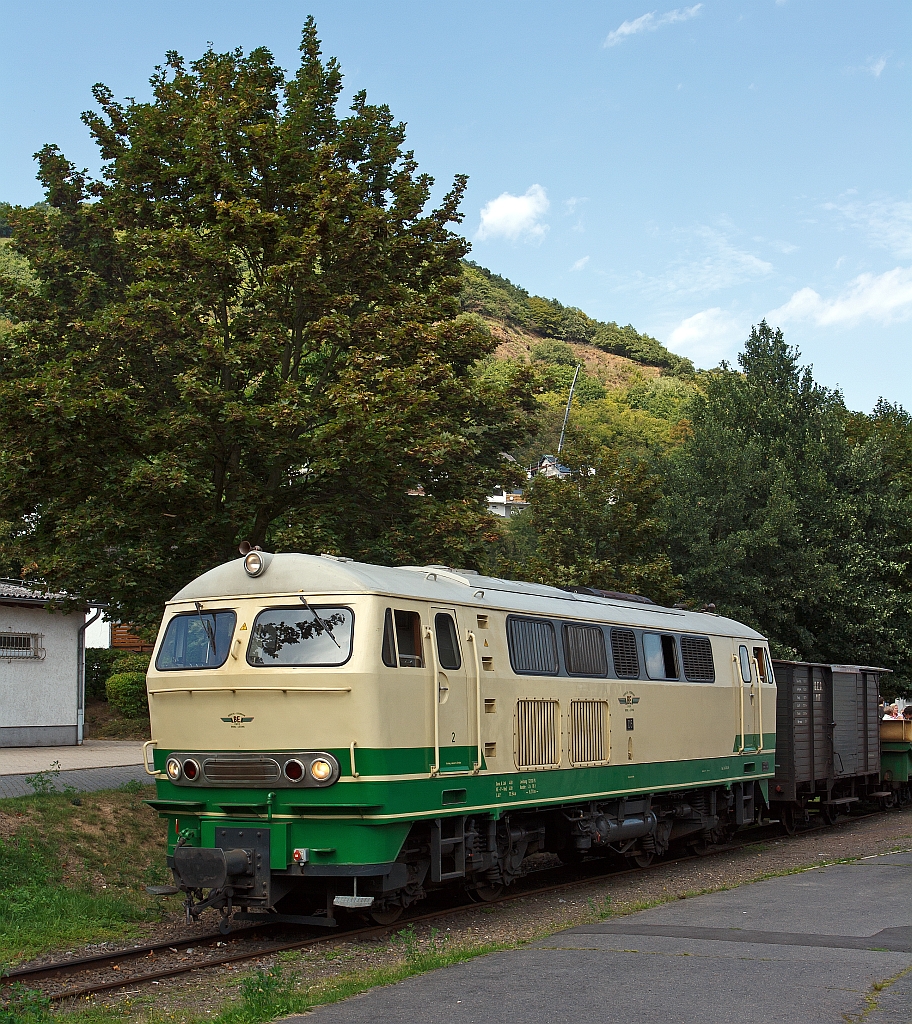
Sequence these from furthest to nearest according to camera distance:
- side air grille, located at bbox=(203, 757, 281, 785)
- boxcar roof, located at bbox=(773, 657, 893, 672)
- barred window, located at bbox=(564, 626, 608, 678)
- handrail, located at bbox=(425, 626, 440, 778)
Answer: boxcar roof, located at bbox=(773, 657, 893, 672), barred window, located at bbox=(564, 626, 608, 678), handrail, located at bbox=(425, 626, 440, 778), side air grille, located at bbox=(203, 757, 281, 785)

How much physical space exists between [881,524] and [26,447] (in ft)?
73.9

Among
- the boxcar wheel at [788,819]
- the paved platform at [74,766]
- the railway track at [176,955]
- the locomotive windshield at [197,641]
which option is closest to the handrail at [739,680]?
the boxcar wheel at [788,819]

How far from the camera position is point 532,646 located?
42.6ft

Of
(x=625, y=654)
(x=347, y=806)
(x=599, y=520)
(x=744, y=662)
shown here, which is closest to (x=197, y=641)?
(x=347, y=806)

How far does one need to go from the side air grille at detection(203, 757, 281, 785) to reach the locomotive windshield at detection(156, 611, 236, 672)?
913 mm

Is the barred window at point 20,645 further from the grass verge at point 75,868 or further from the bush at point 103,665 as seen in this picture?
the grass verge at point 75,868

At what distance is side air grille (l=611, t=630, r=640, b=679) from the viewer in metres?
14.7

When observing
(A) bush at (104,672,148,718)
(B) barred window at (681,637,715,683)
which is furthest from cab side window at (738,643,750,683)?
(A) bush at (104,672,148,718)

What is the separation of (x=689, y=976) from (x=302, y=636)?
15.2 ft

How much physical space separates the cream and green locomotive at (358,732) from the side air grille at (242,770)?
0.06 ft

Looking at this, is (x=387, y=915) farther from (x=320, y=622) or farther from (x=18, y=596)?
(x=18, y=596)

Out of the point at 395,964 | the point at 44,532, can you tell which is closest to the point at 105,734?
the point at 44,532

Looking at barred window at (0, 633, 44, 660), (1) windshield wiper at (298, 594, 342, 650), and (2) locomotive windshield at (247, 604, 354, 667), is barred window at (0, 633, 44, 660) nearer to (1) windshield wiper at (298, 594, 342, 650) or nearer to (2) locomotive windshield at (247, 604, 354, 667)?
(2) locomotive windshield at (247, 604, 354, 667)

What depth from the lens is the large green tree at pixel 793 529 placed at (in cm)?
2748
